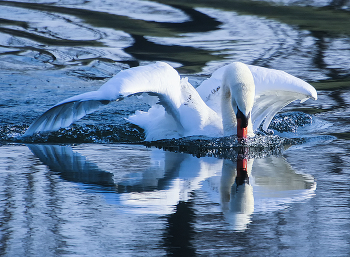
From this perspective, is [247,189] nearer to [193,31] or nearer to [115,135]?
[115,135]

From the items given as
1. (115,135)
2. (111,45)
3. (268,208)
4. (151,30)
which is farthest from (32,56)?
(268,208)

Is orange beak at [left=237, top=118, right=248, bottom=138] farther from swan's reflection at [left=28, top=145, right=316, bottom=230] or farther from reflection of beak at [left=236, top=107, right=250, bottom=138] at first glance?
swan's reflection at [left=28, top=145, right=316, bottom=230]

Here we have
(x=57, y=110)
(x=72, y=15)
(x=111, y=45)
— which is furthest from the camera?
(x=72, y=15)

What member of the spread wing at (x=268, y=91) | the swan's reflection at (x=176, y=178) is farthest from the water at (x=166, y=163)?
the spread wing at (x=268, y=91)

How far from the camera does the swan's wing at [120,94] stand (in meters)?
5.65

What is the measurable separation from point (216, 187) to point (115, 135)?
9.19 ft

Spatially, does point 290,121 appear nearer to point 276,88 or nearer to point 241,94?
point 276,88

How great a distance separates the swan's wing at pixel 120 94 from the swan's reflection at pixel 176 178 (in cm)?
29

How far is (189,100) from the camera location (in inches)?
258

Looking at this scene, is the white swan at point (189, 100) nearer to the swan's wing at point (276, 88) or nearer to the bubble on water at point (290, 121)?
the swan's wing at point (276, 88)

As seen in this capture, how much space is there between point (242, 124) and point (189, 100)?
0.73 metres

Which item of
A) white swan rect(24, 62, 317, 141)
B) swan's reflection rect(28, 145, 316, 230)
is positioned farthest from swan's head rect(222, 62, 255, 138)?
swan's reflection rect(28, 145, 316, 230)

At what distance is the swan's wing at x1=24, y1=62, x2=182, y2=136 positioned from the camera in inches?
222

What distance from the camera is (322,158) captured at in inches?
221
